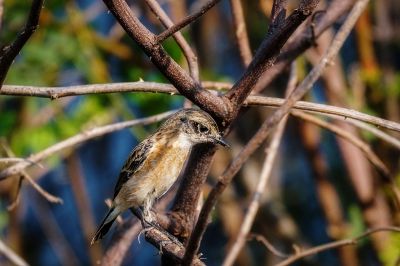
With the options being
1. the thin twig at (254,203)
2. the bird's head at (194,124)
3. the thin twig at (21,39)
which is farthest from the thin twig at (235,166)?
the thin twig at (254,203)

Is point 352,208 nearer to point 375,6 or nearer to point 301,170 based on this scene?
point 375,6

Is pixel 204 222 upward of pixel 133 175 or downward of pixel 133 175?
downward

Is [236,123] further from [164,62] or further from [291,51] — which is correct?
[164,62]

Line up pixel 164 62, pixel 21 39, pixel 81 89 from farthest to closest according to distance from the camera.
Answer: pixel 81 89 < pixel 164 62 < pixel 21 39

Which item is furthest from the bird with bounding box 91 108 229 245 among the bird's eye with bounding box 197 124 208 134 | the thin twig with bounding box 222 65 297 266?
the thin twig with bounding box 222 65 297 266

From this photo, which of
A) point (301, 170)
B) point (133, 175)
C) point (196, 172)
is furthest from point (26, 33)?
point (301, 170)

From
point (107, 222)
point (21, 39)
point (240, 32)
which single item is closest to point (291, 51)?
point (240, 32)
